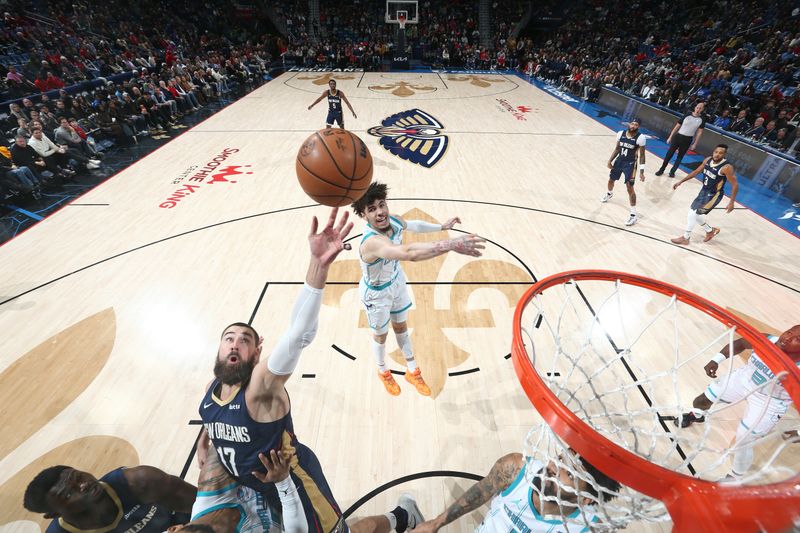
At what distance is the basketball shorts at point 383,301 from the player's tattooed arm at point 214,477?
1.48 m

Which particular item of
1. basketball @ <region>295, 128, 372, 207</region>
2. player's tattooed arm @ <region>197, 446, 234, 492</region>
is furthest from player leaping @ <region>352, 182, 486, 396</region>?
player's tattooed arm @ <region>197, 446, 234, 492</region>

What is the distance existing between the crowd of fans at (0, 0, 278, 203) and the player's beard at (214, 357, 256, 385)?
25.6 feet

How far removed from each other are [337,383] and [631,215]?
545 cm

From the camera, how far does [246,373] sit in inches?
79.6

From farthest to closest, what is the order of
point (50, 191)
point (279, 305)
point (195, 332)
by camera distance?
point (50, 191) < point (279, 305) < point (195, 332)

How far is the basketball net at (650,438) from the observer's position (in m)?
1.06

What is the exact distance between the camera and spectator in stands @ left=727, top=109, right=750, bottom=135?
30.7ft

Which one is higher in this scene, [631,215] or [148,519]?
[148,519]

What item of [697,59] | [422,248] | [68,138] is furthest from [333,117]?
[697,59]

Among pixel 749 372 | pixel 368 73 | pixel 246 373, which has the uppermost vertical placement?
pixel 246 373

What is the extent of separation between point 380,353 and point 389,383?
0.33 m

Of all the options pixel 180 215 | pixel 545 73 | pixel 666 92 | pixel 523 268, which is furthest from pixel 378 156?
pixel 545 73

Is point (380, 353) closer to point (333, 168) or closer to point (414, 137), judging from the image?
point (333, 168)

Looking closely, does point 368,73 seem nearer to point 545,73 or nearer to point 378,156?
point 545,73
